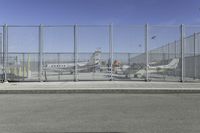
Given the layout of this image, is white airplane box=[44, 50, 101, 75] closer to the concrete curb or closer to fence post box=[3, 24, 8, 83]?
fence post box=[3, 24, 8, 83]

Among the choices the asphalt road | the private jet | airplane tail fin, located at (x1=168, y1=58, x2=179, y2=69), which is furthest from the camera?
airplane tail fin, located at (x1=168, y1=58, x2=179, y2=69)

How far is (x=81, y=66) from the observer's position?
22.9 metres

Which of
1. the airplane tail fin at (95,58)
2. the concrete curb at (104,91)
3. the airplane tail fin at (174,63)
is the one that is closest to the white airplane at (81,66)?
the airplane tail fin at (95,58)

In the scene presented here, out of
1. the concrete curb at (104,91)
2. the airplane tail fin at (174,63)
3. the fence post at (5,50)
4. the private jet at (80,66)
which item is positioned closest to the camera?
the concrete curb at (104,91)

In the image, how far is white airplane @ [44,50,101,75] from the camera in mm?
22670

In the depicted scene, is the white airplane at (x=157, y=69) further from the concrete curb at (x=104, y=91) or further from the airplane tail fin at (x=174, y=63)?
the concrete curb at (x=104, y=91)

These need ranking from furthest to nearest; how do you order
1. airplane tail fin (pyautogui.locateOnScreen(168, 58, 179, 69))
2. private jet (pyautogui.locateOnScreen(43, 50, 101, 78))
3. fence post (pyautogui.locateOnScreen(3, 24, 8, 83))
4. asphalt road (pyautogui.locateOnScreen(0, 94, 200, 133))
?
1. airplane tail fin (pyautogui.locateOnScreen(168, 58, 179, 69))
2. private jet (pyautogui.locateOnScreen(43, 50, 101, 78))
3. fence post (pyautogui.locateOnScreen(3, 24, 8, 83))
4. asphalt road (pyautogui.locateOnScreen(0, 94, 200, 133))

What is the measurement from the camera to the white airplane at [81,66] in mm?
22670

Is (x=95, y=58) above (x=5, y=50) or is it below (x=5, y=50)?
below

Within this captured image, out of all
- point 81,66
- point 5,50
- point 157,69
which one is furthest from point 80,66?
point 157,69

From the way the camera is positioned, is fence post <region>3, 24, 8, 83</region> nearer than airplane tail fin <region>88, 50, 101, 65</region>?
Yes

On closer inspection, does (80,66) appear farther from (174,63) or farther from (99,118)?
(99,118)

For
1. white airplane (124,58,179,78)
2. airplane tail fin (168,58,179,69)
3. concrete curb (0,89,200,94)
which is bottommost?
concrete curb (0,89,200,94)

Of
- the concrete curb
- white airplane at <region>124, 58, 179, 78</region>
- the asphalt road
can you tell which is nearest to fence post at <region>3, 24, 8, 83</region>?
the concrete curb
